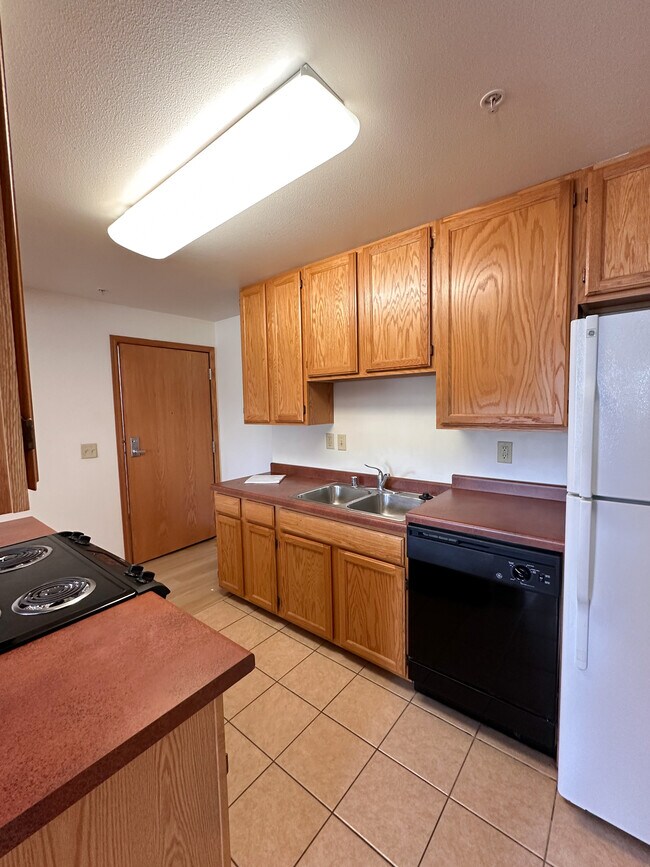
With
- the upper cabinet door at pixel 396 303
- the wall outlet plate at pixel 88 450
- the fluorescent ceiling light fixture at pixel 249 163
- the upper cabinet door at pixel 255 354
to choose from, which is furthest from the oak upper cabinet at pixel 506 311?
the wall outlet plate at pixel 88 450

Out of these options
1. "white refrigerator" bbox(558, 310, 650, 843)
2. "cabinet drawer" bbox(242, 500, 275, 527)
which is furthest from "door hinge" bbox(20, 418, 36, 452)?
"cabinet drawer" bbox(242, 500, 275, 527)

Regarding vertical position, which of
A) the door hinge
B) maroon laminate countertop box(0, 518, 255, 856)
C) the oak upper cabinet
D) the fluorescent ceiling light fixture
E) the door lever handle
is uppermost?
the fluorescent ceiling light fixture

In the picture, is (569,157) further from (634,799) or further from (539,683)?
(634,799)

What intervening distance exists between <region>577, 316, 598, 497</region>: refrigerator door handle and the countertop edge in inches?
43.6

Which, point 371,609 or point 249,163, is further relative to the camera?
point 371,609

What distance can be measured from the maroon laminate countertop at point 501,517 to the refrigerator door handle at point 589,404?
0.30 metres

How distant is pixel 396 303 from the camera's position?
194 centimetres

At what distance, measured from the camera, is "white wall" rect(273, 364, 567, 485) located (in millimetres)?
1865

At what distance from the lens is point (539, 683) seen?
1407 millimetres

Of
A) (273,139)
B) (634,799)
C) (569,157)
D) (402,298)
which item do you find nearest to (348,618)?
(634,799)

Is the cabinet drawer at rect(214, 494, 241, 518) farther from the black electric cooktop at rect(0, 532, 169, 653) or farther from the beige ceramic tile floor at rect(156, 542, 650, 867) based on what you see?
the black electric cooktop at rect(0, 532, 169, 653)

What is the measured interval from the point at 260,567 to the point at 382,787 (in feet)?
4.20

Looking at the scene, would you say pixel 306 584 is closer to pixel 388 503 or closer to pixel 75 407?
pixel 388 503

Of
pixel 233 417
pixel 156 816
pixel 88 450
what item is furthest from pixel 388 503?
pixel 88 450
